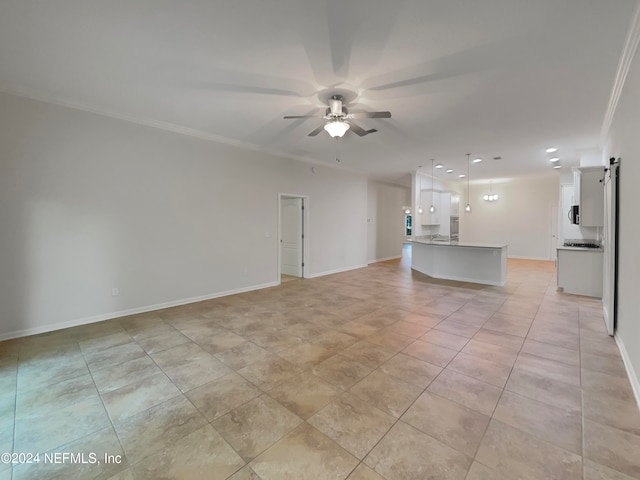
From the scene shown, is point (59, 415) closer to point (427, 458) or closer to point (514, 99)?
point (427, 458)

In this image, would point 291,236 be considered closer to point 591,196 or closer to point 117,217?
point 117,217

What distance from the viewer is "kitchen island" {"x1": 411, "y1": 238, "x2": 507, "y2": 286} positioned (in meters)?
6.36

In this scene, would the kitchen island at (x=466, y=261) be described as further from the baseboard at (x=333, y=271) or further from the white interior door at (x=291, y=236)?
the white interior door at (x=291, y=236)

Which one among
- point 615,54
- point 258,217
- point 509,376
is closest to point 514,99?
point 615,54

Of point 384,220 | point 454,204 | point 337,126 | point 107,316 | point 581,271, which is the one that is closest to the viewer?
point 337,126

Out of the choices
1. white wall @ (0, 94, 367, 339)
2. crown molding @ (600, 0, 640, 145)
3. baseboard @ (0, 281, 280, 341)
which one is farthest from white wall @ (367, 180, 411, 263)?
crown molding @ (600, 0, 640, 145)

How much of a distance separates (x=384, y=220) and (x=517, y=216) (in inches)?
205

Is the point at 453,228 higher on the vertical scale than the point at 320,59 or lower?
lower

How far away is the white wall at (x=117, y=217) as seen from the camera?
353 cm

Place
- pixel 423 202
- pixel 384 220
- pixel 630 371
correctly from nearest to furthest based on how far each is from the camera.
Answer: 1. pixel 630 371
2. pixel 423 202
3. pixel 384 220

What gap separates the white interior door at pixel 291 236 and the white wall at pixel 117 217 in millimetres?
984

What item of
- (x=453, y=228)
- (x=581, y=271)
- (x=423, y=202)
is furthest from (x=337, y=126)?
(x=453, y=228)

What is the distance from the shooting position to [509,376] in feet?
8.70

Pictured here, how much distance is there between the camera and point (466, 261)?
680cm
